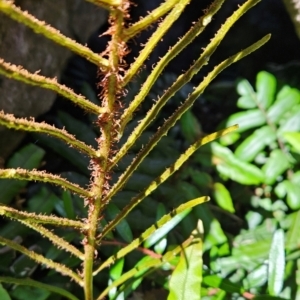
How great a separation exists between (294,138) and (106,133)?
0.58m

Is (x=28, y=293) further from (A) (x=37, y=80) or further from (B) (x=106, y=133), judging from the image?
(A) (x=37, y=80)

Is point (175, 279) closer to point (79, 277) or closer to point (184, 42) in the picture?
point (79, 277)

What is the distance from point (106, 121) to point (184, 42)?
0.14 metres

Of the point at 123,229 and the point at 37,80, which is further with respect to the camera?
the point at 123,229

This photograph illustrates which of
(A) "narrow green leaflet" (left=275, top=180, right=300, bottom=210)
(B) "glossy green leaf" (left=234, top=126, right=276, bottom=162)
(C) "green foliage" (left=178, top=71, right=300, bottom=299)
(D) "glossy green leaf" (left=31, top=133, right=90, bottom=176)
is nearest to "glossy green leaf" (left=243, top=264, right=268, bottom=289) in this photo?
(C) "green foliage" (left=178, top=71, right=300, bottom=299)

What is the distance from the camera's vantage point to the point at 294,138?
3.50ft

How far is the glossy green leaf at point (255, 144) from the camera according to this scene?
1.14 m

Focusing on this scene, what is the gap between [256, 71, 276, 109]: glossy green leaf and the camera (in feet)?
3.92

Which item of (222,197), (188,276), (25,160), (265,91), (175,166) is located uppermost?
(265,91)

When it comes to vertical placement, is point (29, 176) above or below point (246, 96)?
below

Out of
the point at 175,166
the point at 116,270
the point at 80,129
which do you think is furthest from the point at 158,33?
the point at 80,129

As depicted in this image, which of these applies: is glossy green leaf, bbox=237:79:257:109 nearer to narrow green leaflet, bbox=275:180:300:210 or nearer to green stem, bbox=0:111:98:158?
narrow green leaflet, bbox=275:180:300:210

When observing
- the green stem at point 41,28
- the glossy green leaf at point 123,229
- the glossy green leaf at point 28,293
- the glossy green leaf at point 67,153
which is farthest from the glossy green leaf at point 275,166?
the green stem at point 41,28

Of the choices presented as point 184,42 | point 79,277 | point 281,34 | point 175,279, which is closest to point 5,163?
point 79,277
